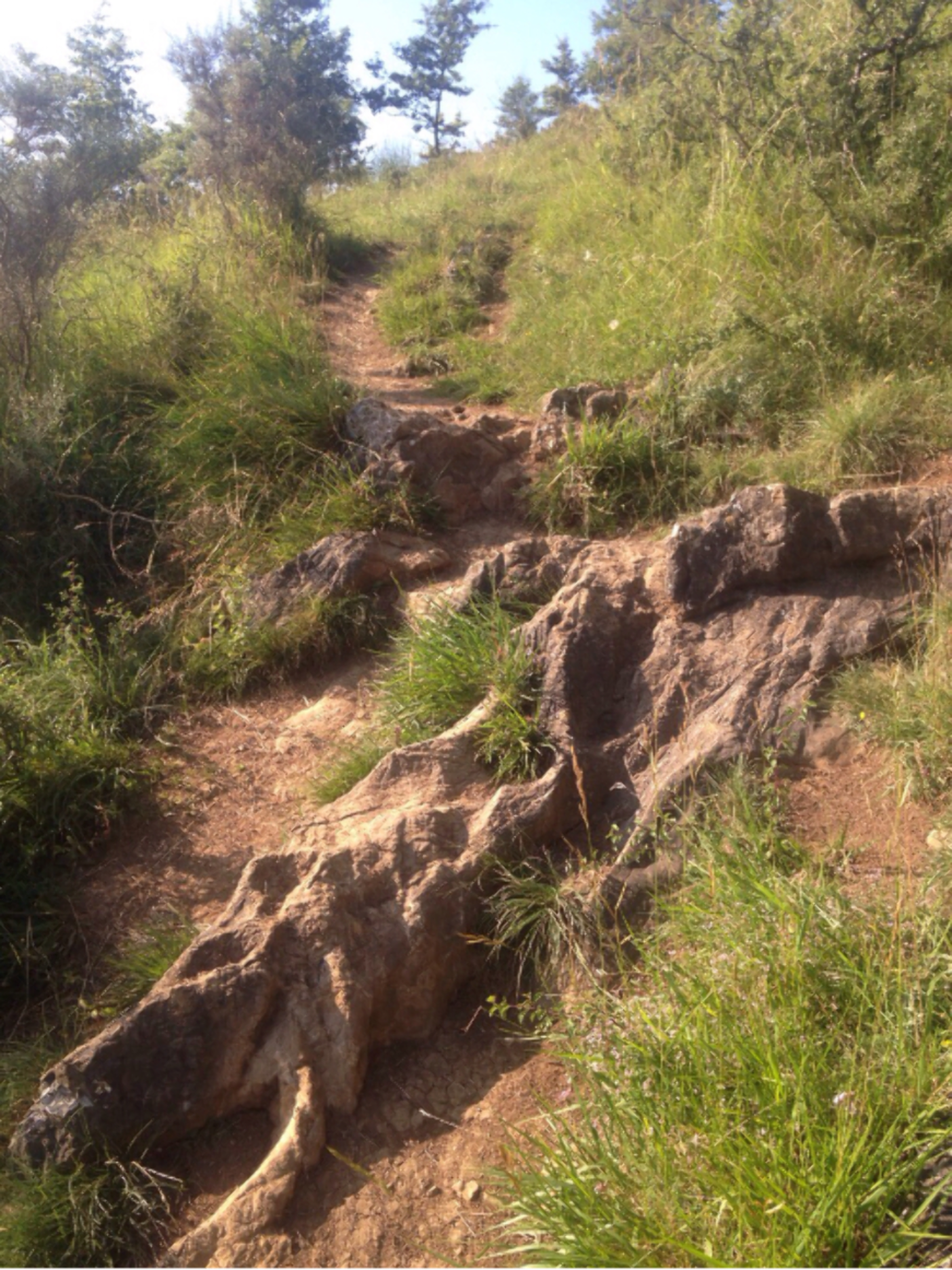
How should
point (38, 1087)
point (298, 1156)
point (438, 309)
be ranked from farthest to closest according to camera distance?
point (438, 309) → point (38, 1087) → point (298, 1156)

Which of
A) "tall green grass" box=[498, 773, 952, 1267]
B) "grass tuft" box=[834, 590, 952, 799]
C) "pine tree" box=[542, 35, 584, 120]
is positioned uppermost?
"pine tree" box=[542, 35, 584, 120]

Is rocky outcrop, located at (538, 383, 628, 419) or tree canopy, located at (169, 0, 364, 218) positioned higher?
tree canopy, located at (169, 0, 364, 218)

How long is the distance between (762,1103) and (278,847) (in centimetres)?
235

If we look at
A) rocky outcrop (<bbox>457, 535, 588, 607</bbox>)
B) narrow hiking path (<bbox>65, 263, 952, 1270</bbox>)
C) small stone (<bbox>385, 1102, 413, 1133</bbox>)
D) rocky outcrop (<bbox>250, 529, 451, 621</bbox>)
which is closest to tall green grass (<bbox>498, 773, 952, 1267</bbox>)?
narrow hiking path (<bbox>65, 263, 952, 1270</bbox>)

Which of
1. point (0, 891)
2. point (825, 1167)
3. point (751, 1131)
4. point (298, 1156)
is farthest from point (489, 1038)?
point (0, 891)

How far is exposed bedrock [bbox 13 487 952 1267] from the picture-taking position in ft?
9.44

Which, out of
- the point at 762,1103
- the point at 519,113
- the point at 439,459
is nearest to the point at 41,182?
the point at 439,459

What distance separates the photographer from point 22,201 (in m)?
6.74

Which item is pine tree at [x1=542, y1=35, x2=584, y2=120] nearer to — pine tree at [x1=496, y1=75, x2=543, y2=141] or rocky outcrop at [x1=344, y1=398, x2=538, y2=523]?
pine tree at [x1=496, y1=75, x2=543, y2=141]

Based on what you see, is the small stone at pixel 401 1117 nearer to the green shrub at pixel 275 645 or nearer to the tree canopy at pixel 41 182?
the green shrub at pixel 275 645

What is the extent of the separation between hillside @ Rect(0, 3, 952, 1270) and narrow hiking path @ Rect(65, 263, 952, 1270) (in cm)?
2

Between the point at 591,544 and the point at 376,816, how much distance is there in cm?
164

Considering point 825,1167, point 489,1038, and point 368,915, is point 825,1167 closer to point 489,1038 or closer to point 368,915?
point 489,1038

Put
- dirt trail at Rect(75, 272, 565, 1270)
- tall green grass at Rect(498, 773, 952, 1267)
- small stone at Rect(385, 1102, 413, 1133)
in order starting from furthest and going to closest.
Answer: small stone at Rect(385, 1102, 413, 1133), dirt trail at Rect(75, 272, 565, 1270), tall green grass at Rect(498, 773, 952, 1267)
